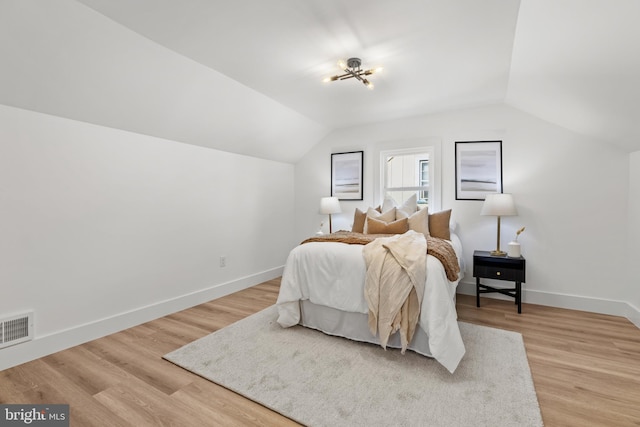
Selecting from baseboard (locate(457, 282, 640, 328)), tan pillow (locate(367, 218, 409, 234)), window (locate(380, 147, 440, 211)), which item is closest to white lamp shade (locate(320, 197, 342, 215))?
window (locate(380, 147, 440, 211))

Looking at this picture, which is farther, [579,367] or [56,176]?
[56,176]

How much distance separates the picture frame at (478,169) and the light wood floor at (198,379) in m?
1.59

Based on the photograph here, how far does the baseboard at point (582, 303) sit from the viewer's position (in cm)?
289

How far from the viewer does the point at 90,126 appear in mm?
2504

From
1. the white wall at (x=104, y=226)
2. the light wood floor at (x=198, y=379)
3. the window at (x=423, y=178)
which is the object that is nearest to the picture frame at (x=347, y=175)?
the window at (x=423, y=178)

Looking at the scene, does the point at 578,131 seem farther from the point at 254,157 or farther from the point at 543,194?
the point at 254,157

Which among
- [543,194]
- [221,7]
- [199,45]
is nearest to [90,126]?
[199,45]

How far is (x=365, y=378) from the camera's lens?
6.35ft

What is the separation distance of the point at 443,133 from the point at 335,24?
2.45 m

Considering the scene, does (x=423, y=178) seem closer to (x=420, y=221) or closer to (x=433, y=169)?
(x=433, y=169)

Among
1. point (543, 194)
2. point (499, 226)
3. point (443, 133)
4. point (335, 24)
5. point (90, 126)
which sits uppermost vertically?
point (335, 24)

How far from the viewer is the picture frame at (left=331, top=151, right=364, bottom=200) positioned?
4555 mm

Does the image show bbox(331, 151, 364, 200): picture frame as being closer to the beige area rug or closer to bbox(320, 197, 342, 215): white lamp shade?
bbox(320, 197, 342, 215): white lamp shade

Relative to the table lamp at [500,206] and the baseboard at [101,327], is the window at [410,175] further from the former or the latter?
the baseboard at [101,327]
